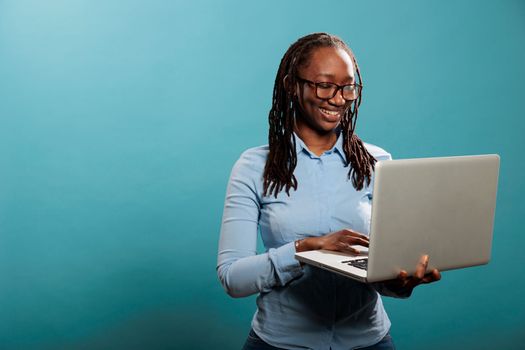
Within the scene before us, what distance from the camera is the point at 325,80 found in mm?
1505

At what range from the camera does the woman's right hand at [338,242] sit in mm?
1352

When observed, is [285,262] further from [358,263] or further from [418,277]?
[418,277]

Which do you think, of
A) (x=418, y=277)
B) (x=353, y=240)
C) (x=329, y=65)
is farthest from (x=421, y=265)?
(x=329, y=65)

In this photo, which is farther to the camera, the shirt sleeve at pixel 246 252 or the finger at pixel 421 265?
the shirt sleeve at pixel 246 252

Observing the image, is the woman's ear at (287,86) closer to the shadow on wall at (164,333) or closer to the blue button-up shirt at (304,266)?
the blue button-up shirt at (304,266)

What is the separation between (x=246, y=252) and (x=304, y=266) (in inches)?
4.8

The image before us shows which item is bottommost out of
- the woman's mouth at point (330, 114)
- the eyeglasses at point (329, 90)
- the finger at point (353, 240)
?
the finger at point (353, 240)

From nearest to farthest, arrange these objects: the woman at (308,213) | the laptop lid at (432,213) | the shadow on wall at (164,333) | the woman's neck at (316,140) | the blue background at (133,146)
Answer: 1. the laptop lid at (432,213)
2. the woman at (308,213)
3. the woman's neck at (316,140)
4. the blue background at (133,146)
5. the shadow on wall at (164,333)

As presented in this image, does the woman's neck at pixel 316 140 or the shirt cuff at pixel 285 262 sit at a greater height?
the woman's neck at pixel 316 140

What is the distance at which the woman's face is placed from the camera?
1.50m

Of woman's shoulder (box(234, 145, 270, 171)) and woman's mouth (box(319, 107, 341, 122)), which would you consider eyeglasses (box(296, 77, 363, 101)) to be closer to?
woman's mouth (box(319, 107, 341, 122))

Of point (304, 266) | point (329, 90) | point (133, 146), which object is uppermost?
point (329, 90)

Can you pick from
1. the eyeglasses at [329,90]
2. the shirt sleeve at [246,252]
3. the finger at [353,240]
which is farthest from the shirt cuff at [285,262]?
the eyeglasses at [329,90]

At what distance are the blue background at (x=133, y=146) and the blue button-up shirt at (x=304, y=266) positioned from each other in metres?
1.10
